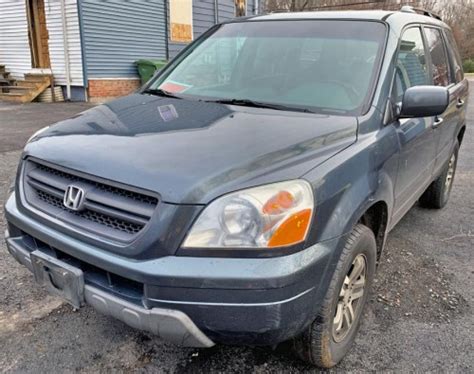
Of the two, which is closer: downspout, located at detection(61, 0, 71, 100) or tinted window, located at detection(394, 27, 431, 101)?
tinted window, located at detection(394, 27, 431, 101)

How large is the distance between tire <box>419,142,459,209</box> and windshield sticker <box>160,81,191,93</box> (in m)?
2.83

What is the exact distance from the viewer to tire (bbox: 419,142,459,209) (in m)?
4.64

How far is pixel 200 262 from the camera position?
70.3 inches

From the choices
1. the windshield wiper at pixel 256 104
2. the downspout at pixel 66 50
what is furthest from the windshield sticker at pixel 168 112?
the downspout at pixel 66 50

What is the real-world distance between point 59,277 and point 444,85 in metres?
3.61

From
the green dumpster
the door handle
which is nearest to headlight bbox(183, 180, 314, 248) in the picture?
the door handle

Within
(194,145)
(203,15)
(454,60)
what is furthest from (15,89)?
(194,145)

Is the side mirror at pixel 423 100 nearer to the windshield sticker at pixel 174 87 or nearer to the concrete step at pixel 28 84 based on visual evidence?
the windshield sticker at pixel 174 87

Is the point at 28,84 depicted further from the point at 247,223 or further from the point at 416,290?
the point at 247,223

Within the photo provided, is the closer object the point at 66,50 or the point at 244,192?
the point at 244,192

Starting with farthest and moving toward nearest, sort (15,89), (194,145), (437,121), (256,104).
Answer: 1. (15,89)
2. (437,121)
3. (256,104)
4. (194,145)

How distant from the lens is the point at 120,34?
12570mm

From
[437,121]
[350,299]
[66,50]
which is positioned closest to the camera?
[350,299]

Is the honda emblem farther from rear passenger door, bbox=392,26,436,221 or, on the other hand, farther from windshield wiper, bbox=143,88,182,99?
rear passenger door, bbox=392,26,436,221
